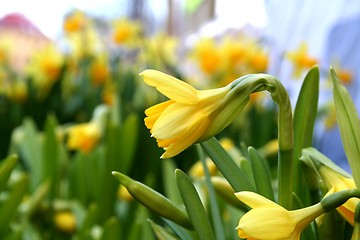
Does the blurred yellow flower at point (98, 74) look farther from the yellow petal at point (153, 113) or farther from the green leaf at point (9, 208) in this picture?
the yellow petal at point (153, 113)

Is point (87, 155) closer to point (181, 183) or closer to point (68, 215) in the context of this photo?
point (68, 215)

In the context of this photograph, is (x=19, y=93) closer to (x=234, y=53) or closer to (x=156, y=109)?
(x=234, y=53)

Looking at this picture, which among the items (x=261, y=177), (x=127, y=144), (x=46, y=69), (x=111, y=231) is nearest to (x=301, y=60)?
(x=46, y=69)

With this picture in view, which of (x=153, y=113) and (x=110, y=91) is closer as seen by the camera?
(x=153, y=113)

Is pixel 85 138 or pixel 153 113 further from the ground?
pixel 153 113

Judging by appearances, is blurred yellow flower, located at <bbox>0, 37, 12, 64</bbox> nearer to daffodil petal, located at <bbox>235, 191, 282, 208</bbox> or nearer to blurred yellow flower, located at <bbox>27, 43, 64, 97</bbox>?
blurred yellow flower, located at <bbox>27, 43, 64, 97</bbox>

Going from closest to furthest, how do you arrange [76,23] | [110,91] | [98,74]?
[110,91] → [98,74] → [76,23]

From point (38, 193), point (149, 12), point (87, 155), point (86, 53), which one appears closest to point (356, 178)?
point (38, 193)
